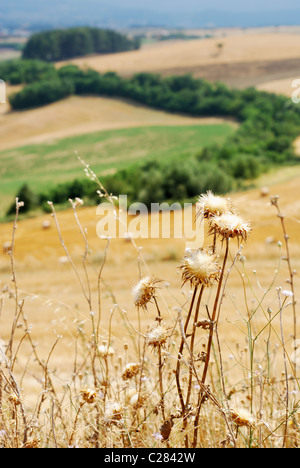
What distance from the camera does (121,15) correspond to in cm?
15425

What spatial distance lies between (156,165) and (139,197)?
9344mm

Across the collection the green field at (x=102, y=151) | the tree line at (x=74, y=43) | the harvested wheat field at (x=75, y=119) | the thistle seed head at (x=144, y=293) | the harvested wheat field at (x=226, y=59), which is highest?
the tree line at (x=74, y=43)

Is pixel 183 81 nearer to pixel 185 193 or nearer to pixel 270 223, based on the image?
pixel 185 193

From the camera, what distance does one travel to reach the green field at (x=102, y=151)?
179 ft

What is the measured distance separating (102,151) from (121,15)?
11002 cm

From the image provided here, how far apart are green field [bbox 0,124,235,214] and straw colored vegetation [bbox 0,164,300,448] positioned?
33.3 m

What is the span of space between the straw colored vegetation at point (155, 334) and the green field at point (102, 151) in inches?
1309

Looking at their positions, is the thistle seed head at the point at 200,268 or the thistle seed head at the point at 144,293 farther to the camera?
the thistle seed head at the point at 144,293

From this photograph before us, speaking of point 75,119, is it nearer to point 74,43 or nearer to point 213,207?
point 74,43

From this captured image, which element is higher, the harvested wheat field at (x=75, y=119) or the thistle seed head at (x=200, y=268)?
the harvested wheat field at (x=75, y=119)

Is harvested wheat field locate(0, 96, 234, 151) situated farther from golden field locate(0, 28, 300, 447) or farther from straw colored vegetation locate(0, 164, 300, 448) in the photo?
straw colored vegetation locate(0, 164, 300, 448)

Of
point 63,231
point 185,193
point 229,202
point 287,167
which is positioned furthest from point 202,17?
point 229,202

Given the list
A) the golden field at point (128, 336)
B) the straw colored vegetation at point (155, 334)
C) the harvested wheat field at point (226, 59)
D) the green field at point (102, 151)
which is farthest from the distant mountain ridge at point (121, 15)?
the straw colored vegetation at point (155, 334)

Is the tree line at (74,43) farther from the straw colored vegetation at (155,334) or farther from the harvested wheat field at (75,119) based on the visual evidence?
the straw colored vegetation at (155,334)
